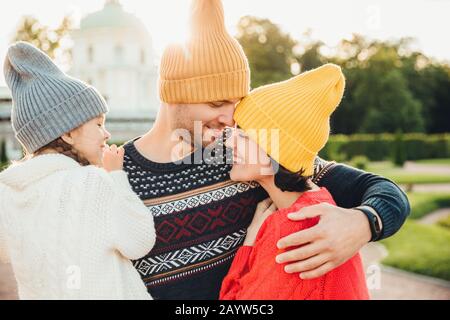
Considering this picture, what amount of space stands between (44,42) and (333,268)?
117ft

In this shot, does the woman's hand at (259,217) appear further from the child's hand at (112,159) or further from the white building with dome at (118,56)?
the white building with dome at (118,56)

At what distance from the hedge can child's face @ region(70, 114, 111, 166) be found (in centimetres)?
2338

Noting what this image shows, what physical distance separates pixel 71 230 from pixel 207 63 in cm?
106

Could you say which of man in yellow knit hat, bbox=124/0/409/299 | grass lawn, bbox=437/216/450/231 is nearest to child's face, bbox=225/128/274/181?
man in yellow knit hat, bbox=124/0/409/299

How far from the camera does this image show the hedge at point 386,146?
105 ft

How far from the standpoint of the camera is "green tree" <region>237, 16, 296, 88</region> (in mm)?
41750

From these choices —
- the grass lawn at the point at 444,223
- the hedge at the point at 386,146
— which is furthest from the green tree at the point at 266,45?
the grass lawn at the point at 444,223

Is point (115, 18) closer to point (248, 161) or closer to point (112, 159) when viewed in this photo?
point (112, 159)

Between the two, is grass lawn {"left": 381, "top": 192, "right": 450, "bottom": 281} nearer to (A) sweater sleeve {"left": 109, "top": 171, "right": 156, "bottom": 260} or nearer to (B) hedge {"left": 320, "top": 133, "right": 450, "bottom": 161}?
(A) sweater sleeve {"left": 109, "top": 171, "right": 156, "bottom": 260}

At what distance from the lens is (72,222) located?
203 centimetres

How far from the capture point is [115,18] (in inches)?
1280

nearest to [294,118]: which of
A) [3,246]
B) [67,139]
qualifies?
[67,139]
